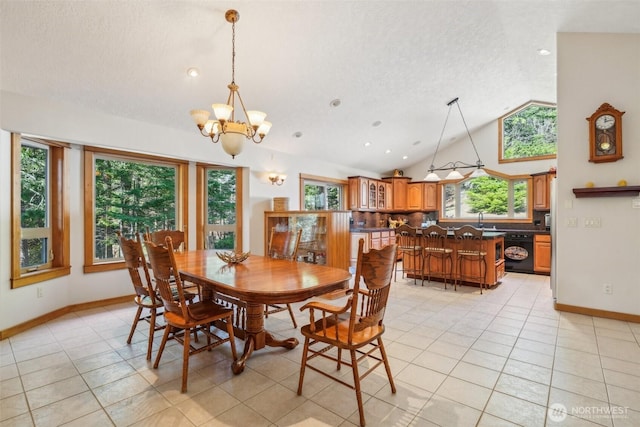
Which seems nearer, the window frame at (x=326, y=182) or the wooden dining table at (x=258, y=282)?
the wooden dining table at (x=258, y=282)

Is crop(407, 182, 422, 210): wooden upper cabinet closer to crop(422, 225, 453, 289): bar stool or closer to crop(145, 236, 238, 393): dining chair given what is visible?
crop(422, 225, 453, 289): bar stool

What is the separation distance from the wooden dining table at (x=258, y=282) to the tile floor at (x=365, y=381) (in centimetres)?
20

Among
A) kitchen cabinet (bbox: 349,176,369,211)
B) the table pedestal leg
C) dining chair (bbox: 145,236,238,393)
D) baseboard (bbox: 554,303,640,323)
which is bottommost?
baseboard (bbox: 554,303,640,323)

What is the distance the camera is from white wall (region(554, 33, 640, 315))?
3498 millimetres

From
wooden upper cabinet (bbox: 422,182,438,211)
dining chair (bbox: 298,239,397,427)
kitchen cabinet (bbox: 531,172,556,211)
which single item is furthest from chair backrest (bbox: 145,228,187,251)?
kitchen cabinet (bbox: 531,172,556,211)

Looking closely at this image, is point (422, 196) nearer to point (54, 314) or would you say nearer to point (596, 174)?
point (596, 174)

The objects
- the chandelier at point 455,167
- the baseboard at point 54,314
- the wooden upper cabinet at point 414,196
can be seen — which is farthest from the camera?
the wooden upper cabinet at point 414,196

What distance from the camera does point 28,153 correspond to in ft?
11.7

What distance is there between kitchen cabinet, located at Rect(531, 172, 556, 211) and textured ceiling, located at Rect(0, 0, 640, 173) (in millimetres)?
2270

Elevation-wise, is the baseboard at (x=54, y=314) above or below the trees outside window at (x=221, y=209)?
below

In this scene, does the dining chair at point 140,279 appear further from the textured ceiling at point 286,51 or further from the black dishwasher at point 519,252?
the black dishwasher at point 519,252

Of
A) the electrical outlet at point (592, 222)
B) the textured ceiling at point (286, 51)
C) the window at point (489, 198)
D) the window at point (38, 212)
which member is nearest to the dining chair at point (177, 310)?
the textured ceiling at point (286, 51)

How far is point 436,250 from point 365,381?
11.1ft

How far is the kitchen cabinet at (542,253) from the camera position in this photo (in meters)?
6.06
